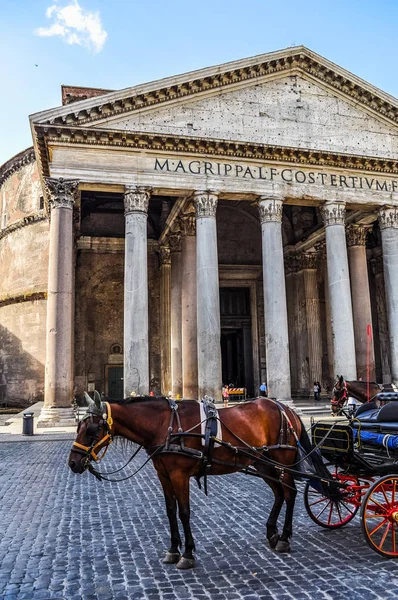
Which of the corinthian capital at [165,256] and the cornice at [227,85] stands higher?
the cornice at [227,85]

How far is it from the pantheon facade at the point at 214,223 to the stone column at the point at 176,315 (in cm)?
8

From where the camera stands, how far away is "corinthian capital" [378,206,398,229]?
19.2m

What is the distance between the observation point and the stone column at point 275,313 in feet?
55.6

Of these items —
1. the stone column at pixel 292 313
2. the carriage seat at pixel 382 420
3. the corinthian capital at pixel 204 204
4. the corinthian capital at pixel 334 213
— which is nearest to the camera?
the carriage seat at pixel 382 420

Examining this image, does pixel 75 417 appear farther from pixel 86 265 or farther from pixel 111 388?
pixel 86 265

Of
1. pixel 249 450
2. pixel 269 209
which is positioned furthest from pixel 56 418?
pixel 249 450

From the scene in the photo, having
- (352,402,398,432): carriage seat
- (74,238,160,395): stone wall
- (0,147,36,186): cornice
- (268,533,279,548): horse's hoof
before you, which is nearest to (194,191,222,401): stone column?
(74,238,160,395): stone wall

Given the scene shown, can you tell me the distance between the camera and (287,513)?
15.8ft

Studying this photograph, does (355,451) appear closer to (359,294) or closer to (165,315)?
(359,294)

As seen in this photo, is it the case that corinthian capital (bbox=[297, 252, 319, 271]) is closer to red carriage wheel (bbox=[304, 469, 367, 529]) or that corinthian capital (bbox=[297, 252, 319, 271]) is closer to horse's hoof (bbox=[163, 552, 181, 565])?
red carriage wheel (bbox=[304, 469, 367, 529])

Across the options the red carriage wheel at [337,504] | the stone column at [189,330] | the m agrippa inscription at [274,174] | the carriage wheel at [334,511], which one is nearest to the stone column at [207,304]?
the m agrippa inscription at [274,174]

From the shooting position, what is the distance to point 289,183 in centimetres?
1827

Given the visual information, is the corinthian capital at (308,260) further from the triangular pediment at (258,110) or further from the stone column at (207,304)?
the stone column at (207,304)

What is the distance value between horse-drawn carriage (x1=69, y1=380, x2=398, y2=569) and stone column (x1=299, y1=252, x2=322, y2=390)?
18494 mm
